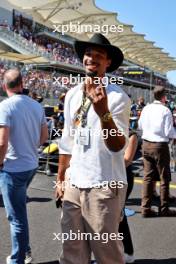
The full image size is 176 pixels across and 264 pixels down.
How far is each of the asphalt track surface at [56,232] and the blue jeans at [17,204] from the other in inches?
17.8

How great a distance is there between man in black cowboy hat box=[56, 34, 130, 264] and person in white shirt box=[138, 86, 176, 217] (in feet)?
9.58

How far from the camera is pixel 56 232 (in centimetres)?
500

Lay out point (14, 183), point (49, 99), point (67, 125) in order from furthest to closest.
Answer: point (49, 99)
point (14, 183)
point (67, 125)

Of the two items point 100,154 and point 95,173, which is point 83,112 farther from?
point 95,173

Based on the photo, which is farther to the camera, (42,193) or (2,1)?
(2,1)

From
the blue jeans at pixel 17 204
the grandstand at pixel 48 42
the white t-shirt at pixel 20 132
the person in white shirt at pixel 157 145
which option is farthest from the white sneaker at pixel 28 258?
the grandstand at pixel 48 42

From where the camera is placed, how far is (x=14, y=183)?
3.52m

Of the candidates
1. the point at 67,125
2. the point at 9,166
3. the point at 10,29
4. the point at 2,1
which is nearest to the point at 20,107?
the point at 9,166

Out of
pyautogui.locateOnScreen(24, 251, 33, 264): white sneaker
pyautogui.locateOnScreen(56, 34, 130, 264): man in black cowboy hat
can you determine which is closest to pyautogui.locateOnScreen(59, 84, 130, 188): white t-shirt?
pyautogui.locateOnScreen(56, 34, 130, 264): man in black cowboy hat

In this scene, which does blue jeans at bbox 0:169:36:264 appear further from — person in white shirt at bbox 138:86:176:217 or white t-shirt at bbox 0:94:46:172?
person in white shirt at bbox 138:86:176:217

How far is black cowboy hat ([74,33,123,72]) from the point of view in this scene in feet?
8.53

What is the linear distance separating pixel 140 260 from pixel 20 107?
198 cm

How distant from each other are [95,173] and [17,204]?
1255 mm

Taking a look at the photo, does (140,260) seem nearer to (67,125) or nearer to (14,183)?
(14,183)
